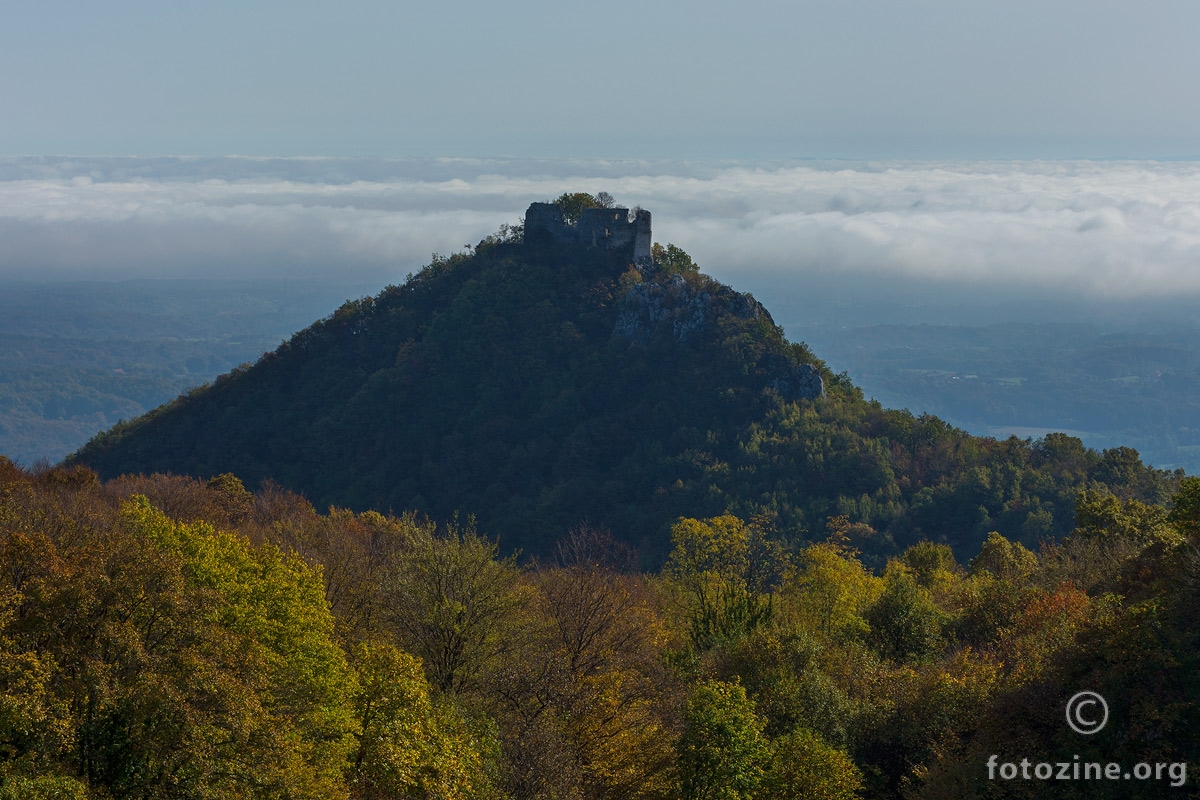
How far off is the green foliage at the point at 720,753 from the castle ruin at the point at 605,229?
9826cm

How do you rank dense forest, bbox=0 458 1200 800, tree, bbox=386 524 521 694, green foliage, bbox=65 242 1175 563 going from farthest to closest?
green foliage, bbox=65 242 1175 563
tree, bbox=386 524 521 694
dense forest, bbox=0 458 1200 800

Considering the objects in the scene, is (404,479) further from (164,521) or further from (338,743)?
(338,743)

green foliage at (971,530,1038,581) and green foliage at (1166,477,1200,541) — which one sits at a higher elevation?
green foliage at (1166,477,1200,541)

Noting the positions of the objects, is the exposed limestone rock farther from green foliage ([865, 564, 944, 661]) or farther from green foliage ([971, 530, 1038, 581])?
green foliage ([865, 564, 944, 661])

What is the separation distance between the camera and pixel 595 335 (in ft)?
395

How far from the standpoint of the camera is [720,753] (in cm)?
Result: 2481

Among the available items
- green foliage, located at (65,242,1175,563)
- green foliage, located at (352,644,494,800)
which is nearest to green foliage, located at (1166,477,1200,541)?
green foliage, located at (352,644,494,800)

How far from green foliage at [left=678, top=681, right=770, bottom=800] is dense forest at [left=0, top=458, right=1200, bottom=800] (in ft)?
0.21

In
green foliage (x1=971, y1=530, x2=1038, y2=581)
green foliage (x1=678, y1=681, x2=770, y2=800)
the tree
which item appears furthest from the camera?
green foliage (x1=971, y1=530, x2=1038, y2=581)

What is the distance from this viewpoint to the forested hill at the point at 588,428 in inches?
3765

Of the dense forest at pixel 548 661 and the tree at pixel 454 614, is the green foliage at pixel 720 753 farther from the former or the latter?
the tree at pixel 454 614

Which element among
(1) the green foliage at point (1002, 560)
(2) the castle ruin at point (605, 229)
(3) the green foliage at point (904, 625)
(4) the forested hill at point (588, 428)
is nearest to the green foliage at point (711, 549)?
(3) the green foliage at point (904, 625)

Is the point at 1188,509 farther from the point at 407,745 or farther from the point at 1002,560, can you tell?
the point at 1002,560

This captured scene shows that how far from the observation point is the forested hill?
3765 inches
